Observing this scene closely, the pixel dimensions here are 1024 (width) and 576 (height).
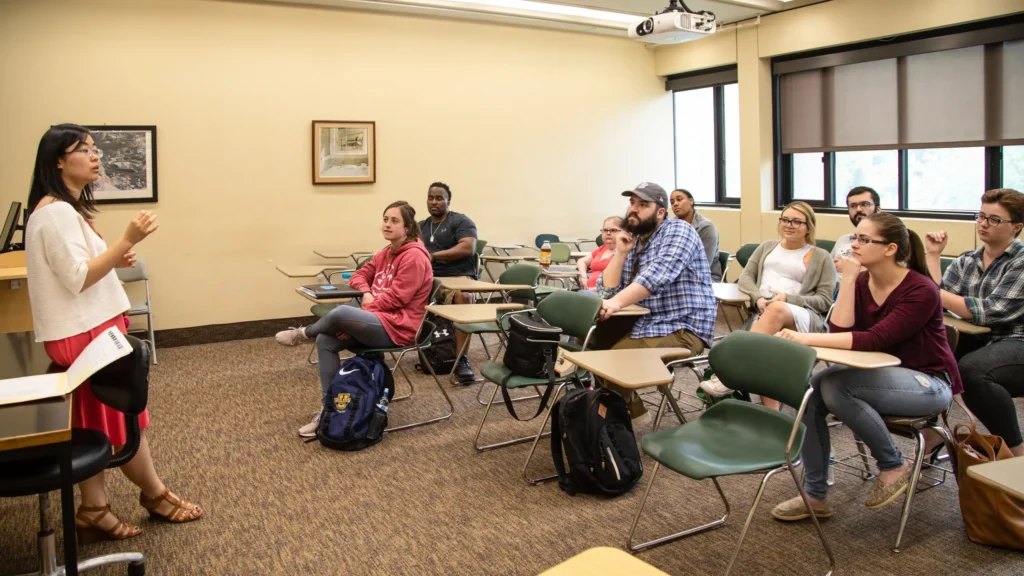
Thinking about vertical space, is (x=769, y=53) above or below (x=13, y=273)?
above

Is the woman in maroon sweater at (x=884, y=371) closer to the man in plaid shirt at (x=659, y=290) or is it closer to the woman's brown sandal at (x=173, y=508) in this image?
the man in plaid shirt at (x=659, y=290)

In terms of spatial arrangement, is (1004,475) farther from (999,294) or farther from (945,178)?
(945,178)

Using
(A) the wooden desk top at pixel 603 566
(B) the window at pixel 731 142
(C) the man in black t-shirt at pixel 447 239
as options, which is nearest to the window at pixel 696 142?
(B) the window at pixel 731 142

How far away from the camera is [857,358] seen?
2.81m

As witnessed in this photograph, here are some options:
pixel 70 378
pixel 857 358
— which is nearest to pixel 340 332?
pixel 70 378

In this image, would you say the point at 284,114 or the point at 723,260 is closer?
the point at 723,260

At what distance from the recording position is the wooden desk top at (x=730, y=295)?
178 inches

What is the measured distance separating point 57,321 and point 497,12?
5508 millimetres

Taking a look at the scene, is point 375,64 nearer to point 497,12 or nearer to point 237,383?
point 497,12

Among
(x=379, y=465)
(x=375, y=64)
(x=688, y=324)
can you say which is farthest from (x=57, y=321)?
(x=375, y=64)

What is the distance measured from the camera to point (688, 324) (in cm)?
393

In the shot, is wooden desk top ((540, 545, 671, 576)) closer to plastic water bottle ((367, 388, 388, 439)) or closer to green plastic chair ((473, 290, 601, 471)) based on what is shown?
green plastic chair ((473, 290, 601, 471))

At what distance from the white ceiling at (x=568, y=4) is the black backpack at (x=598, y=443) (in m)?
4.70

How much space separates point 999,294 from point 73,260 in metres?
3.82
